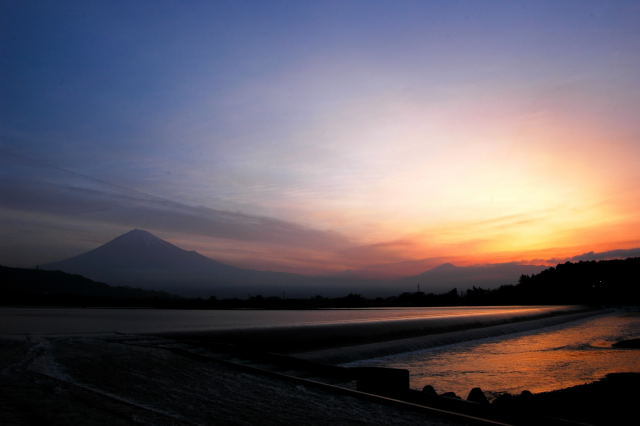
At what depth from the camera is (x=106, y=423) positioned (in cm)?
399

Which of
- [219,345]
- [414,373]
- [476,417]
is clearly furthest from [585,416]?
[219,345]

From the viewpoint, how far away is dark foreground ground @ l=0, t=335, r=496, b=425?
435cm

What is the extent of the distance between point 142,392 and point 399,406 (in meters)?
2.99

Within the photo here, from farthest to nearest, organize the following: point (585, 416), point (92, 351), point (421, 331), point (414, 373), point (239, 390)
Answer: point (421, 331), point (414, 373), point (92, 351), point (585, 416), point (239, 390)

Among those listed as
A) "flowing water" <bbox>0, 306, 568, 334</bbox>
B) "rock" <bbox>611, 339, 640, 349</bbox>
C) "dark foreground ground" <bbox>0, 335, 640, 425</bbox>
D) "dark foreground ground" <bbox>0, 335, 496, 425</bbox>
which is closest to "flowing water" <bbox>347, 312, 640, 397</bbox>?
"rock" <bbox>611, 339, 640, 349</bbox>

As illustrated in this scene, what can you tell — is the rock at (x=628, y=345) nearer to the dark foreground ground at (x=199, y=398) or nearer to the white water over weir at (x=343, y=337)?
the white water over weir at (x=343, y=337)

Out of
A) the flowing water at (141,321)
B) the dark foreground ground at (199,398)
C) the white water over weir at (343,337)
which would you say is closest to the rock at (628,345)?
the white water over weir at (343,337)

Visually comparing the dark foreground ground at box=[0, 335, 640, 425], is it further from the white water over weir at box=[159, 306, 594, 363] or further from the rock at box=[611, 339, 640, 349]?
the rock at box=[611, 339, 640, 349]

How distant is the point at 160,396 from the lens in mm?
5336

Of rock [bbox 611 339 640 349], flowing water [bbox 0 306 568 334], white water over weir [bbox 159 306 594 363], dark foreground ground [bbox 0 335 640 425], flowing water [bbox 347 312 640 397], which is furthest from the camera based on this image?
rock [bbox 611 339 640 349]

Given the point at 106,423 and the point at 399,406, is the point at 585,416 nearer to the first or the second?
the point at 399,406

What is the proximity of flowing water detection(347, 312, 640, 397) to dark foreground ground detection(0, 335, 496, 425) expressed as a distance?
494 centimetres

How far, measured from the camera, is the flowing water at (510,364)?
11062 millimetres

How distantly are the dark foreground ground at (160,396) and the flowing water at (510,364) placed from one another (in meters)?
4.94
